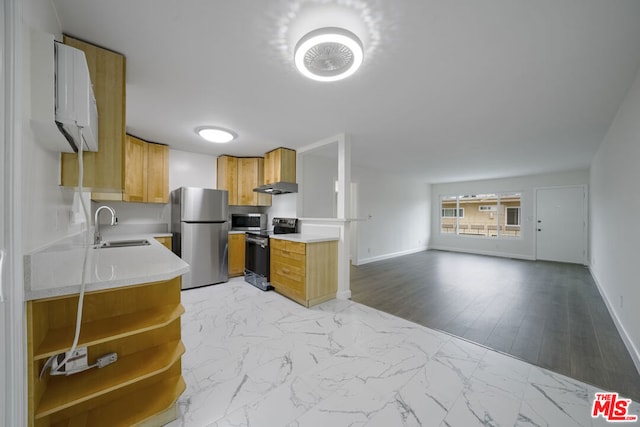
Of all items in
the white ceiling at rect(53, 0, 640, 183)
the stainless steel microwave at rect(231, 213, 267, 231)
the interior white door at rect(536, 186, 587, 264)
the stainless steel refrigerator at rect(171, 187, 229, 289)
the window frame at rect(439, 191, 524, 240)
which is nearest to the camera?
the white ceiling at rect(53, 0, 640, 183)

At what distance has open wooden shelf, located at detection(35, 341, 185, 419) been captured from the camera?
101 centimetres

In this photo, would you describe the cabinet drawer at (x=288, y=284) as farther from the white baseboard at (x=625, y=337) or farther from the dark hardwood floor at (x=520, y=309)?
the white baseboard at (x=625, y=337)

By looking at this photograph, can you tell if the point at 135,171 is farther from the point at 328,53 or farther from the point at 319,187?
the point at 328,53

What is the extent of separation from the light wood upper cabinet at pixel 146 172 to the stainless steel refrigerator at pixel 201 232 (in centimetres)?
26

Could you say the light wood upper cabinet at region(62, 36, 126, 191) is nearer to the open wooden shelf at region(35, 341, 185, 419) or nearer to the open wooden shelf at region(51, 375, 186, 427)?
the open wooden shelf at region(35, 341, 185, 419)

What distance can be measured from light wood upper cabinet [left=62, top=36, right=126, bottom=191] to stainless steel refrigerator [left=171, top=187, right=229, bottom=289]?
217 cm

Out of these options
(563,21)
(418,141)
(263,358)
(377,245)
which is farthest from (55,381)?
(377,245)

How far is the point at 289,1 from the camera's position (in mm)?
1310

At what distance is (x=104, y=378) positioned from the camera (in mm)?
1159

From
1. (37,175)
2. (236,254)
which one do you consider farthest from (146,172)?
(37,175)

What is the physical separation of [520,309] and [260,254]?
12.1 ft

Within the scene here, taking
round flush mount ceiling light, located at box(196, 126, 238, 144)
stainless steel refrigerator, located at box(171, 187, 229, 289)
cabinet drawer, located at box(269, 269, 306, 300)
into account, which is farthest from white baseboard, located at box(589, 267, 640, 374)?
stainless steel refrigerator, located at box(171, 187, 229, 289)

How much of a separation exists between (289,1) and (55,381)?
2.27 metres

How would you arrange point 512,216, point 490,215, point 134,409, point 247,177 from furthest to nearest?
point 490,215
point 512,216
point 247,177
point 134,409
